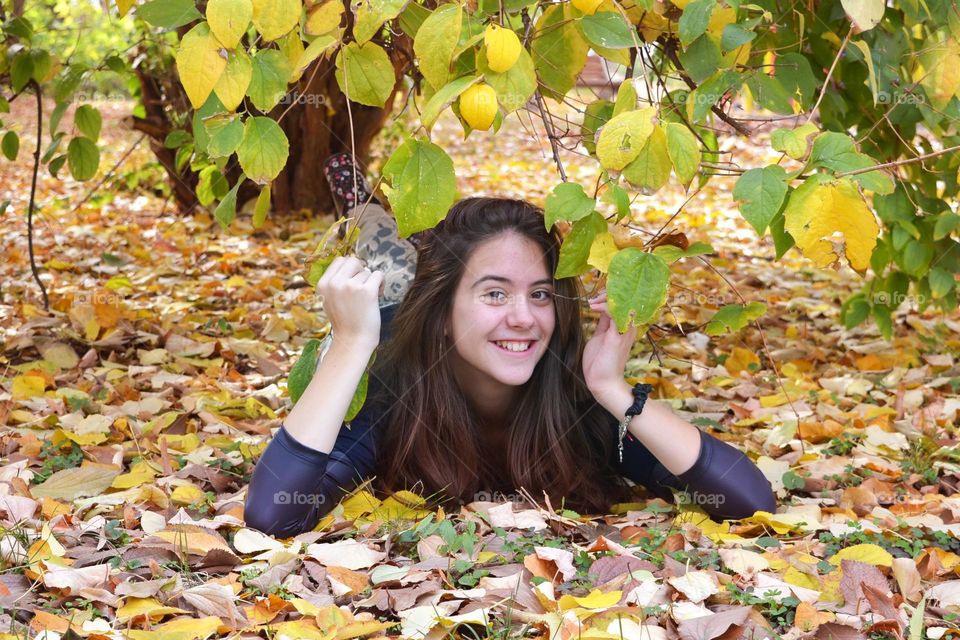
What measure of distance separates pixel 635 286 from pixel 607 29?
37 cm

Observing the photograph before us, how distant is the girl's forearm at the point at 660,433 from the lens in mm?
2098

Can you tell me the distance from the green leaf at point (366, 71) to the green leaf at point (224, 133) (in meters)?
0.16

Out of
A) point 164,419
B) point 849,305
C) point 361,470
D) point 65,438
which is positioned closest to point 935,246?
point 849,305

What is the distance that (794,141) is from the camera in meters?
1.43

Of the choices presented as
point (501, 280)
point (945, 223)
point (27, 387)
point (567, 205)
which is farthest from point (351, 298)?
point (945, 223)

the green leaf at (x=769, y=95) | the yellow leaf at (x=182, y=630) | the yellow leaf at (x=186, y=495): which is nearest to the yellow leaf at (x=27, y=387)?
the yellow leaf at (x=186, y=495)

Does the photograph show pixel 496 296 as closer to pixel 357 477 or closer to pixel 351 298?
pixel 351 298

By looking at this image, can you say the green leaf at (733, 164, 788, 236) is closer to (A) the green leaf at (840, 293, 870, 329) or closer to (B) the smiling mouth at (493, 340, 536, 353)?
(B) the smiling mouth at (493, 340, 536, 353)

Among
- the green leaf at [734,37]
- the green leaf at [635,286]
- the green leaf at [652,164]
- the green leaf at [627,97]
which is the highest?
the green leaf at [734,37]

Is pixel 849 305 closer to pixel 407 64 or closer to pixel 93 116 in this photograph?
pixel 407 64

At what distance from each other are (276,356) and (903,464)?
1962 mm

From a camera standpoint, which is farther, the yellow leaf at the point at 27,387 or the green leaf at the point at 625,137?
the yellow leaf at the point at 27,387

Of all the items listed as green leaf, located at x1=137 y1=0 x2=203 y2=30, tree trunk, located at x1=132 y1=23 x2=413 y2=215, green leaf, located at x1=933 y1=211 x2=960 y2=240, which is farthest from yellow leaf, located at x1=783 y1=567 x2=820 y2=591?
tree trunk, located at x1=132 y1=23 x2=413 y2=215

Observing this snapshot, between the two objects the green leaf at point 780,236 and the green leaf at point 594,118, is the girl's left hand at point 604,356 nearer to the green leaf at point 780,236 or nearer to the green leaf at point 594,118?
the green leaf at point 594,118
